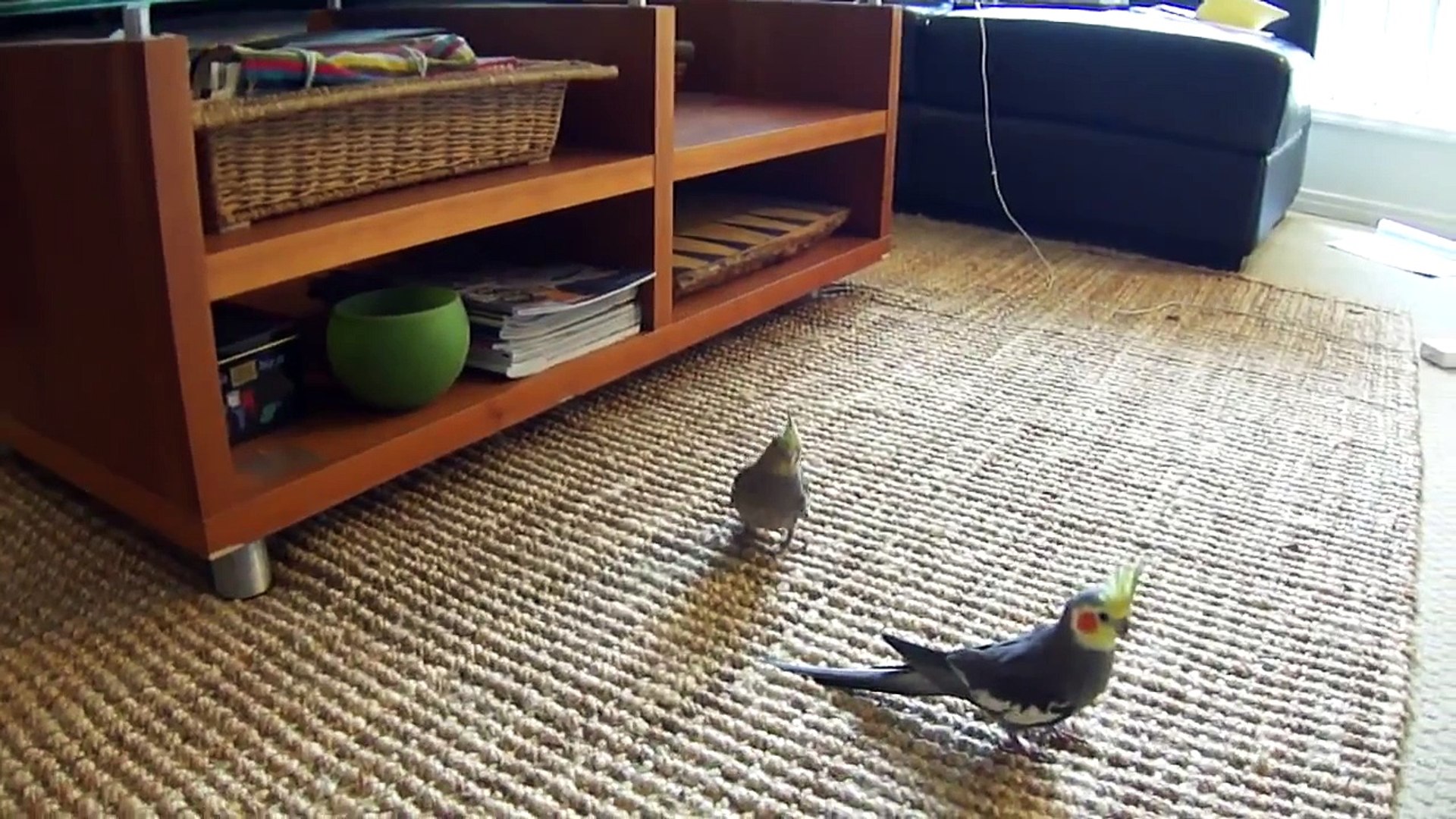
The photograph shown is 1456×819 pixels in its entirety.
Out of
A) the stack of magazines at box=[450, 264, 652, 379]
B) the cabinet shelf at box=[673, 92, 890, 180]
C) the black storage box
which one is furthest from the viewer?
the cabinet shelf at box=[673, 92, 890, 180]

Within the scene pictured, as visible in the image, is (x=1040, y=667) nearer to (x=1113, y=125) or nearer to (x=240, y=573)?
(x=240, y=573)

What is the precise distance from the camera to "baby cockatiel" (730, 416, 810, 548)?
995 mm

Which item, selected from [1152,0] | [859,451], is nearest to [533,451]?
[859,451]

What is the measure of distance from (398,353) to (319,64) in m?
0.23

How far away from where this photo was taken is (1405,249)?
7.00 ft

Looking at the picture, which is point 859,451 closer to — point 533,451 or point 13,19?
point 533,451

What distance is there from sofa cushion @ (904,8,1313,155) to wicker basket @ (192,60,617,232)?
3.28 feet

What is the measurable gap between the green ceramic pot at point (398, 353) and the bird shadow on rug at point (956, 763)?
1.48ft

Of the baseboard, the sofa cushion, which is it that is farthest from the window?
the sofa cushion

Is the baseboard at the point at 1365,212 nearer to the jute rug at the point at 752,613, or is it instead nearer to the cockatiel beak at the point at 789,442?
the jute rug at the point at 752,613

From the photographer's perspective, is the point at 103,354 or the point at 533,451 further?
the point at 533,451

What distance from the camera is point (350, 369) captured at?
103 centimetres

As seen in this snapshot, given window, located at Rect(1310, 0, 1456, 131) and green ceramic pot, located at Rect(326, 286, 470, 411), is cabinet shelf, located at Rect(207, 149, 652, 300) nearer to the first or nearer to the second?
green ceramic pot, located at Rect(326, 286, 470, 411)

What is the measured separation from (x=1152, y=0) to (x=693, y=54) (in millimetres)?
1028
